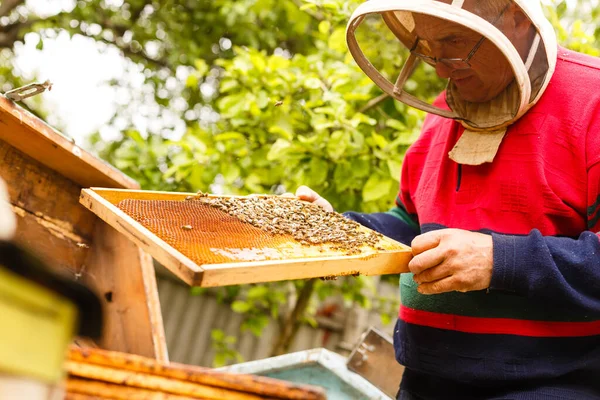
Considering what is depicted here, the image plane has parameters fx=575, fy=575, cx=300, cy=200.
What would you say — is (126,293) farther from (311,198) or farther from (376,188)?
(376,188)

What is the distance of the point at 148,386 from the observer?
106cm

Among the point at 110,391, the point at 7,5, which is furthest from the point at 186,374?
the point at 7,5

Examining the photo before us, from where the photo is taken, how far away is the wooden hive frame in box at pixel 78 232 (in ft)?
8.14

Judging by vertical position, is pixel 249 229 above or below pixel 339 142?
below

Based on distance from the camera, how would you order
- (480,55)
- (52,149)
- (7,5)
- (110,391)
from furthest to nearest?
1. (7,5)
2. (52,149)
3. (480,55)
4. (110,391)

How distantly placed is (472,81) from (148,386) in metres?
1.84

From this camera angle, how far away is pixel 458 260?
194 cm

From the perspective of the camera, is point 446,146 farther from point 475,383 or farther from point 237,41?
point 237,41

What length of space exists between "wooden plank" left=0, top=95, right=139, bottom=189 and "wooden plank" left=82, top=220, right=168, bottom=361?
31cm

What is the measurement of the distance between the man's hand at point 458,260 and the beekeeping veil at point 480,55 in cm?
46

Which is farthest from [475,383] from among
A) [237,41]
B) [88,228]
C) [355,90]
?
[237,41]

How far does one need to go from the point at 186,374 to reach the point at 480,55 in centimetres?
174

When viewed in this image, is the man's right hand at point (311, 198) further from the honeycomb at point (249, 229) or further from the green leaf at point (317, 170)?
the green leaf at point (317, 170)

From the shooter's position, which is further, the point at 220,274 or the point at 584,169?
the point at 584,169
